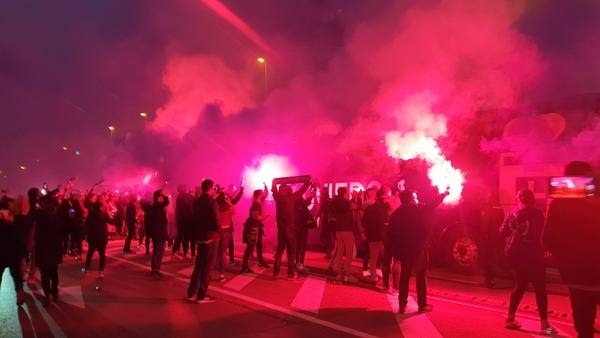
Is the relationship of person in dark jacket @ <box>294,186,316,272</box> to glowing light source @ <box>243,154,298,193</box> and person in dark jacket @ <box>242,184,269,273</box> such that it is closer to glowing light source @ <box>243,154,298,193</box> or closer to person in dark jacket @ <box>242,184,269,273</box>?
person in dark jacket @ <box>242,184,269,273</box>

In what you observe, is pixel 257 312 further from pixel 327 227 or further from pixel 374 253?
pixel 327 227

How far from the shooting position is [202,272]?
262 inches

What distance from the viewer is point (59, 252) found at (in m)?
6.67

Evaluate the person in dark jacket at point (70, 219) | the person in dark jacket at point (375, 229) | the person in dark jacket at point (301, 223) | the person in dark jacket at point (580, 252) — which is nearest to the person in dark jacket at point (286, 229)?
the person in dark jacket at point (301, 223)

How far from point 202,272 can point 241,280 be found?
1.87 metres

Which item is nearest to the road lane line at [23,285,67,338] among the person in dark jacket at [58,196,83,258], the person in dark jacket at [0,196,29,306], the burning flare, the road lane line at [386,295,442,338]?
the person in dark jacket at [0,196,29,306]

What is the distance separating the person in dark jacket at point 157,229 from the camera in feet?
27.7

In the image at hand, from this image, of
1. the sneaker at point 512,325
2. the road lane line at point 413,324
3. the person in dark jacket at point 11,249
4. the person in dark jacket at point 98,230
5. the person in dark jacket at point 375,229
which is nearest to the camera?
the road lane line at point 413,324

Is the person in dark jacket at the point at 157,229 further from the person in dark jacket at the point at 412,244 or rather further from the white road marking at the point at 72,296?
the person in dark jacket at the point at 412,244

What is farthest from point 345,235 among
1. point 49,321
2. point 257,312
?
point 49,321

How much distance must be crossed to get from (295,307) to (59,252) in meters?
3.32

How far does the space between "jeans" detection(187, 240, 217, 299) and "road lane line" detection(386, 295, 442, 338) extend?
2.54 meters

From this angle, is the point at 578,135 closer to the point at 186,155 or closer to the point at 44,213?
the point at 44,213

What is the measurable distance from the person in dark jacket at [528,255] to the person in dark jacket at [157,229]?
5.63 metres
